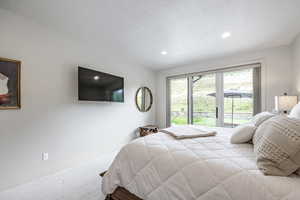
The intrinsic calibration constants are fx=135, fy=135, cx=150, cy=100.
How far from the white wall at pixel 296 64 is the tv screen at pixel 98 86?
136 inches

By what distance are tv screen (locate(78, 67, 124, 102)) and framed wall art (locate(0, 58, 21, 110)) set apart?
0.80 meters

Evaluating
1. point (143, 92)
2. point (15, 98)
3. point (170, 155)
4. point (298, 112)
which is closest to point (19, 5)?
point (15, 98)

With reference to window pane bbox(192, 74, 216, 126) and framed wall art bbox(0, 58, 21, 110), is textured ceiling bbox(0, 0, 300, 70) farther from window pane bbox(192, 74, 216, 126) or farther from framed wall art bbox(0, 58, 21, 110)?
window pane bbox(192, 74, 216, 126)

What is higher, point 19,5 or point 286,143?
point 19,5

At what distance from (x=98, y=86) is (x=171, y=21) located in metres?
1.79

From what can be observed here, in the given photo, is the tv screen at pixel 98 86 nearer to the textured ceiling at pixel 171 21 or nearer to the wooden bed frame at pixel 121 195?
the textured ceiling at pixel 171 21

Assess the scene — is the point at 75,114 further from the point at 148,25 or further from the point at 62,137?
the point at 148,25

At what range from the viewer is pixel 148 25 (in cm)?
208

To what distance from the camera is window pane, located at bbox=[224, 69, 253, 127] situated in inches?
126

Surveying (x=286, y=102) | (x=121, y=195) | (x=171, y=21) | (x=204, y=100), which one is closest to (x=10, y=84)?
(x=121, y=195)

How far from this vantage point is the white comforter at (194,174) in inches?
30.2

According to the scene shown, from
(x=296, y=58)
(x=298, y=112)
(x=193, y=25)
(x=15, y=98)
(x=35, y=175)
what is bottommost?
(x=35, y=175)

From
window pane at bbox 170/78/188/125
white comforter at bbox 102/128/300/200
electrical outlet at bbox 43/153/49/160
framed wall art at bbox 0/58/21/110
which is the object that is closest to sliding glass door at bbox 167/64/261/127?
window pane at bbox 170/78/188/125

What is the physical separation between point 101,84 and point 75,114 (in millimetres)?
761
